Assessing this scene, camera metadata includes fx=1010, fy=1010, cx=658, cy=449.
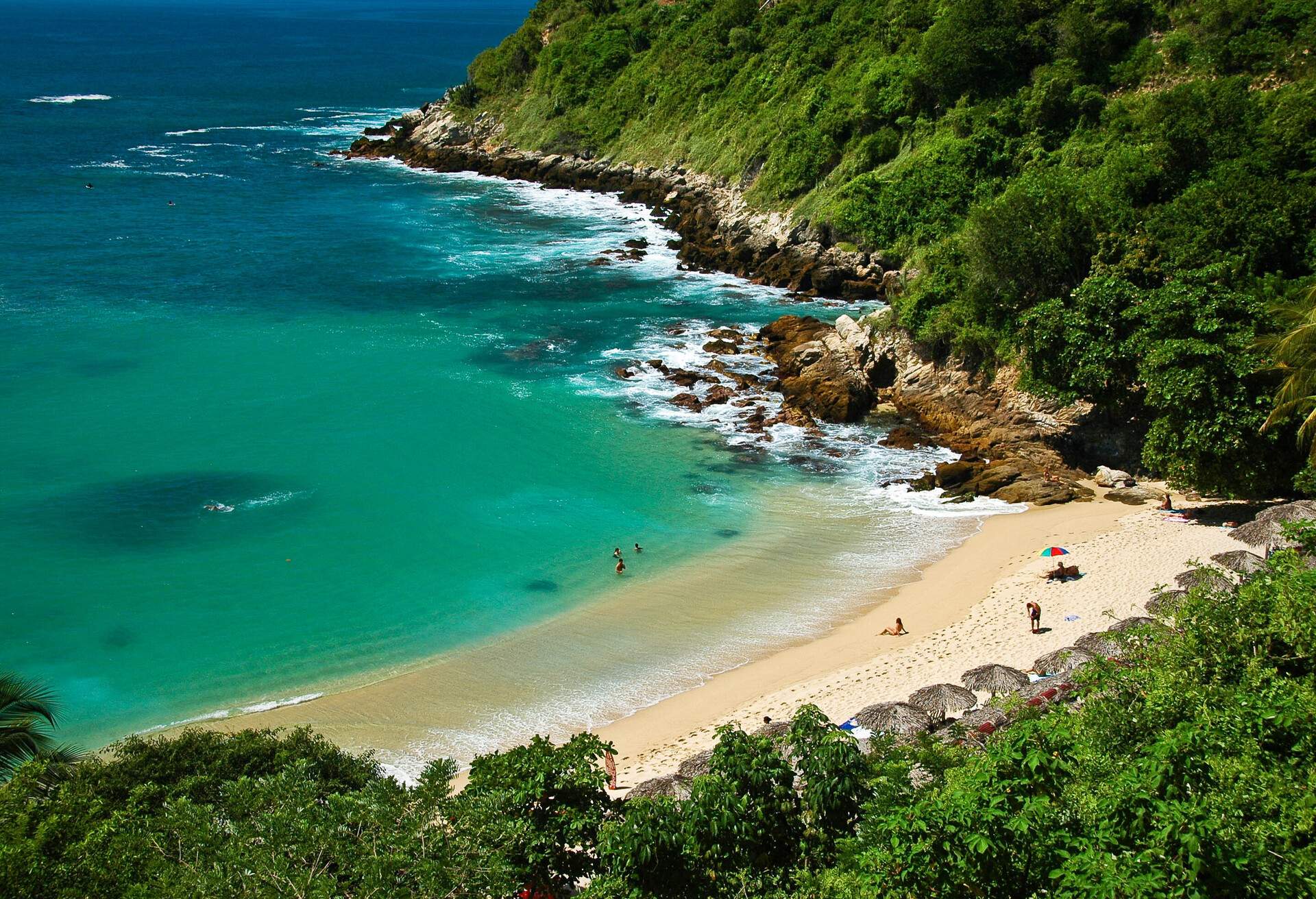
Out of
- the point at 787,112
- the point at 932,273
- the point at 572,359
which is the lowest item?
the point at 572,359

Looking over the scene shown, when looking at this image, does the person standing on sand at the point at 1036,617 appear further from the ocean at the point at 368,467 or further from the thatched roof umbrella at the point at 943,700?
the ocean at the point at 368,467

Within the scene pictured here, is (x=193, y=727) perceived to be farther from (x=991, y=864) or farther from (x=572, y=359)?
(x=572, y=359)

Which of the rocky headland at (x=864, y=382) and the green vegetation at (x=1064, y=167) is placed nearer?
the green vegetation at (x=1064, y=167)

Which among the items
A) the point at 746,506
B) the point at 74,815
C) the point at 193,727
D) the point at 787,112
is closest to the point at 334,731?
the point at 193,727

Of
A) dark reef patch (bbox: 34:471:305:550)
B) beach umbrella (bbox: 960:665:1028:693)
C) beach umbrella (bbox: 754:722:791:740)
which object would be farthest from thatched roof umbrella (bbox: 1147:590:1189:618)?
dark reef patch (bbox: 34:471:305:550)

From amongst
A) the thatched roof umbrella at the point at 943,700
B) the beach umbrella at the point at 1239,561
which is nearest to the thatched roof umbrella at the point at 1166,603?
the beach umbrella at the point at 1239,561

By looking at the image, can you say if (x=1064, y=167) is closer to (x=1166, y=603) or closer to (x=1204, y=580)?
(x=1204, y=580)

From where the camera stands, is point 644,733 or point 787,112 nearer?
point 644,733
